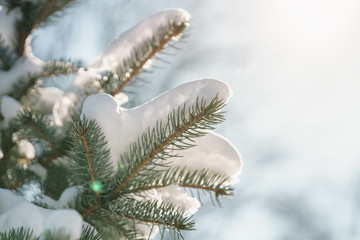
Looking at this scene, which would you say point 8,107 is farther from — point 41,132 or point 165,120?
point 165,120

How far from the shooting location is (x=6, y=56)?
182cm

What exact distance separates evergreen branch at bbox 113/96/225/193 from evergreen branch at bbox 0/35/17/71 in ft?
3.98

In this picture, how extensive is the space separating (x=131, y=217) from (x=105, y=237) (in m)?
0.22

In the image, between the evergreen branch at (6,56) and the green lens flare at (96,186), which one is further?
the evergreen branch at (6,56)

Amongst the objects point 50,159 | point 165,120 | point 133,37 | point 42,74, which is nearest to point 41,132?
point 50,159

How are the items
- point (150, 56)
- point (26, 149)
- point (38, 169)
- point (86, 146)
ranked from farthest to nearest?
point (26, 149), point (38, 169), point (150, 56), point (86, 146)

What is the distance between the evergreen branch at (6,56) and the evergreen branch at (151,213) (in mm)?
1252

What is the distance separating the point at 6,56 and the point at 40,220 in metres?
1.22

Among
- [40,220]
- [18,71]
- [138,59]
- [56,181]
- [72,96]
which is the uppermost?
[138,59]

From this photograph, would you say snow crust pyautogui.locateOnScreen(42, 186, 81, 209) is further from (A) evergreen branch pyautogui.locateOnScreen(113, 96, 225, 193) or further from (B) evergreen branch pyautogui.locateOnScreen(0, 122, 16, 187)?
(B) evergreen branch pyautogui.locateOnScreen(0, 122, 16, 187)

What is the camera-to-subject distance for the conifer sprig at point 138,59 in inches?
52.9

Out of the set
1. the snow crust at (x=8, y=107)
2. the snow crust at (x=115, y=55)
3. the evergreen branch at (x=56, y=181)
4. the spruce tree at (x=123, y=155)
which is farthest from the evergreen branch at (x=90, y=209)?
the snow crust at (x=8, y=107)

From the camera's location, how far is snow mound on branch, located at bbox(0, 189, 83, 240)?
82 centimetres

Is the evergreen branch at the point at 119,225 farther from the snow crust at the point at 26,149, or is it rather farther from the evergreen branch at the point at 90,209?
the snow crust at the point at 26,149
